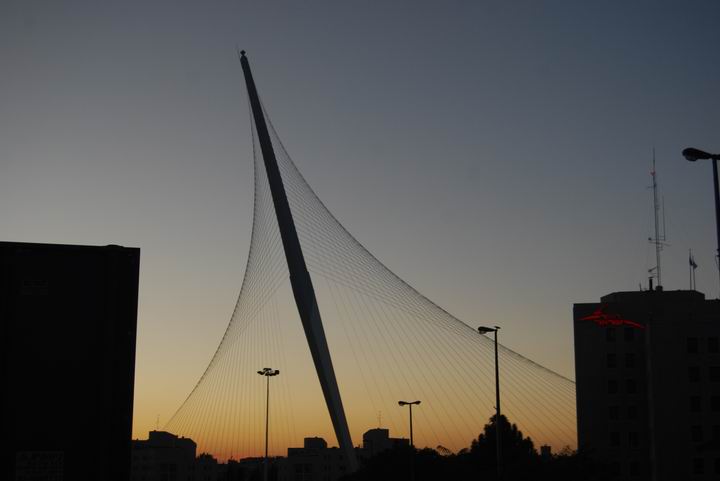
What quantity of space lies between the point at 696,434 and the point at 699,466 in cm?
265

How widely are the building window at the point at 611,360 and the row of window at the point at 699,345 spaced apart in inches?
258

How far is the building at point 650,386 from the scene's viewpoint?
81.0m

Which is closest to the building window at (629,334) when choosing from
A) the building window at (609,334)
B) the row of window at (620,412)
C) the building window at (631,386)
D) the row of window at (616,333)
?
the row of window at (616,333)

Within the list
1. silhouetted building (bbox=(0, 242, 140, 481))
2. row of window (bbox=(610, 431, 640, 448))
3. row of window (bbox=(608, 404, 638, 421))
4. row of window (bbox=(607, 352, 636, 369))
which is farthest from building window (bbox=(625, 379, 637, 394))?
silhouetted building (bbox=(0, 242, 140, 481))

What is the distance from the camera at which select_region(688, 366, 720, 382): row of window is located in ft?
269

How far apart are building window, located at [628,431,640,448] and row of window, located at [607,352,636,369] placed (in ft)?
18.7

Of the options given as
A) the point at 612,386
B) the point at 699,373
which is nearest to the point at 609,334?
the point at 612,386

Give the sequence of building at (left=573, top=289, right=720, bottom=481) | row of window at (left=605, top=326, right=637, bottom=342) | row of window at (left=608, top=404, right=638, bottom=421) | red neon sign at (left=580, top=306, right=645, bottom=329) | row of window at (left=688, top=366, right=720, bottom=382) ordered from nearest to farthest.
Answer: building at (left=573, top=289, right=720, bottom=481), row of window at (left=688, top=366, right=720, bottom=382), row of window at (left=608, top=404, right=638, bottom=421), row of window at (left=605, top=326, right=637, bottom=342), red neon sign at (left=580, top=306, right=645, bottom=329)

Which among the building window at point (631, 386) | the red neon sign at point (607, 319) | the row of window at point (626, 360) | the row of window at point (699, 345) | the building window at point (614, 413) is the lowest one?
the building window at point (614, 413)

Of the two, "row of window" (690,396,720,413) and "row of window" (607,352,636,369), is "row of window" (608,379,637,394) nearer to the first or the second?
"row of window" (607,352,636,369)

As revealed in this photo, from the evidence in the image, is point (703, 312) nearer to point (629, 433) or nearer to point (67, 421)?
point (629, 433)

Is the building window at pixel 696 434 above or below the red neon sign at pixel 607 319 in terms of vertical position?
below

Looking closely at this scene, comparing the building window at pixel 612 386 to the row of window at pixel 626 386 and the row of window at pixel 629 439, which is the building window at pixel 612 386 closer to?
the row of window at pixel 626 386

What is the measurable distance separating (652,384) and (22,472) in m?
73.4
